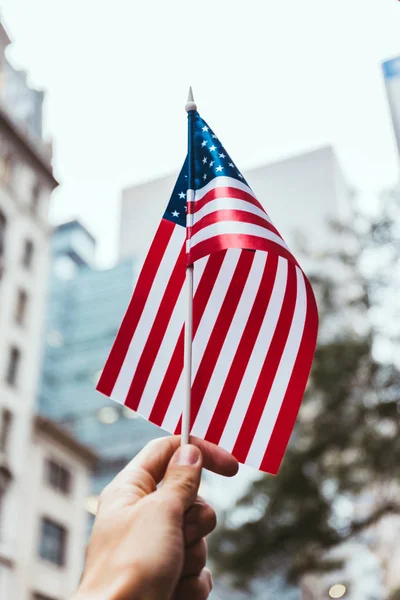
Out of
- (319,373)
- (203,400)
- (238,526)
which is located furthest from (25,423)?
(203,400)

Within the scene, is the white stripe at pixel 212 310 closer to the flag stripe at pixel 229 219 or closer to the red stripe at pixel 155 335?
the red stripe at pixel 155 335

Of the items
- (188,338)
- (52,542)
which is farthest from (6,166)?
(188,338)

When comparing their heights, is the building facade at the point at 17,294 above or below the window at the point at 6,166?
below

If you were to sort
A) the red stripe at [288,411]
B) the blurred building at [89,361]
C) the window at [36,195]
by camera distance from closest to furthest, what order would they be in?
the red stripe at [288,411], the window at [36,195], the blurred building at [89,361]

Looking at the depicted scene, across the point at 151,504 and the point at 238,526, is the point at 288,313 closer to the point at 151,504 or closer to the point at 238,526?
the point at 151,504

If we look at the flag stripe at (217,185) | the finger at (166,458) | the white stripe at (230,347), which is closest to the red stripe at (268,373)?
the white stripe at (230,347)

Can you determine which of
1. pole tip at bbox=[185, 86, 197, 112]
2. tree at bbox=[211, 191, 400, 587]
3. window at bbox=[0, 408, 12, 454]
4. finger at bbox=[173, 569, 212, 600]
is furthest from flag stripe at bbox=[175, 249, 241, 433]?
window at bbox=[0, 408, 12, 454]

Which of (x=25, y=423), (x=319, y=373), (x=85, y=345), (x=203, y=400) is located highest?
(x=203, y=400)
